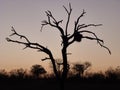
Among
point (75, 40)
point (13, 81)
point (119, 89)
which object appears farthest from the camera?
point (13, 81)

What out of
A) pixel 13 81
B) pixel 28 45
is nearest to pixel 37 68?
pixel 13 81

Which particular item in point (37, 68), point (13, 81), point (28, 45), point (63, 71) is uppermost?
point (37, 68)

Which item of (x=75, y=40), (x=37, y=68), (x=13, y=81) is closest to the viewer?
(x=75, y=40)

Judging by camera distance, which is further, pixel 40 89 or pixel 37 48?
pixel 40 89

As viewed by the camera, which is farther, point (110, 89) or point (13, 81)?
point (13, 81)

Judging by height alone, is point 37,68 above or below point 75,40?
above

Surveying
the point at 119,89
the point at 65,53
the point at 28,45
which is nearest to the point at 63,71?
the point at 65,53

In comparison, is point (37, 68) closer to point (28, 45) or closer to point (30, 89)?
point (30, 89)

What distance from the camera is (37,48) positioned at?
28.8 m

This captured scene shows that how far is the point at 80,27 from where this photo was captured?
93.1 ft

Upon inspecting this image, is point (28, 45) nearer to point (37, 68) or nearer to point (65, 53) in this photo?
point (65, 53)

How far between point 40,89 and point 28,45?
21.4m

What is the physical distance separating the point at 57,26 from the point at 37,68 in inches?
3027

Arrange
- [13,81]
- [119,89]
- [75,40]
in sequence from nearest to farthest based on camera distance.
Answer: [75,40] < [119,89] < [13,81]
